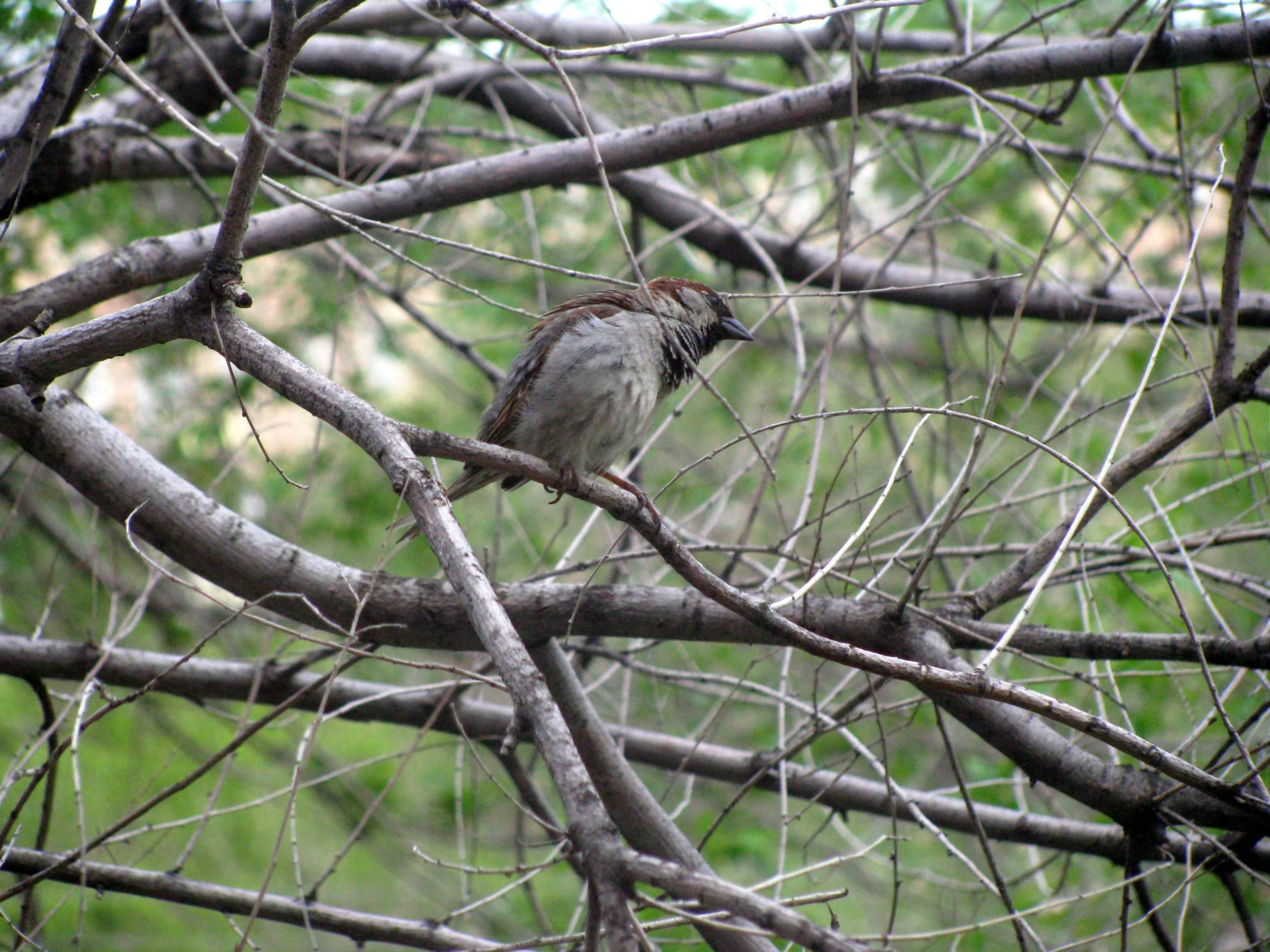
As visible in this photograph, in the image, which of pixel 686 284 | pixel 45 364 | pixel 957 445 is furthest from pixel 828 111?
pixel 957 445

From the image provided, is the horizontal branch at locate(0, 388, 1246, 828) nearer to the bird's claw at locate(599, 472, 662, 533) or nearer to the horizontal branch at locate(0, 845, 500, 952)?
the bird's claw at locate(599, 472, 662, 533)

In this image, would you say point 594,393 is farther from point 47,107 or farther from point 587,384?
point 47,107

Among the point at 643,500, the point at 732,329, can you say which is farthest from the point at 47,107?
the point at 732,329

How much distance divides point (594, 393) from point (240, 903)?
6.39ft

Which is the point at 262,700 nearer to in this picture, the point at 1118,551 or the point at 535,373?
the point at 535,373

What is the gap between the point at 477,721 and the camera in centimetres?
347

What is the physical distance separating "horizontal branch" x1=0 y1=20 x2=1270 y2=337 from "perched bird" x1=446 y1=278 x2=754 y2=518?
1.78 feet

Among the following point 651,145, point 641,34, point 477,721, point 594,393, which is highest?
point 641,34

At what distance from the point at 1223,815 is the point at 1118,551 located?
777 mm

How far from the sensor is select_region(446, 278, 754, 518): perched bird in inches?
139

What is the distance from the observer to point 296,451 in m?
6.43

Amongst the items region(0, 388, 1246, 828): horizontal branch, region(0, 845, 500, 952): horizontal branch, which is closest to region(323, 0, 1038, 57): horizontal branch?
region(0, 388, 1246, 828): horizontal branch

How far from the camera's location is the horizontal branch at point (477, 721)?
3.11 m

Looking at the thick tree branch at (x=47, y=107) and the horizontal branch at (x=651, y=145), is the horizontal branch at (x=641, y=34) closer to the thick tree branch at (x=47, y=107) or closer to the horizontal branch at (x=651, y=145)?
the horizontal branch at (x=651, y=145)
